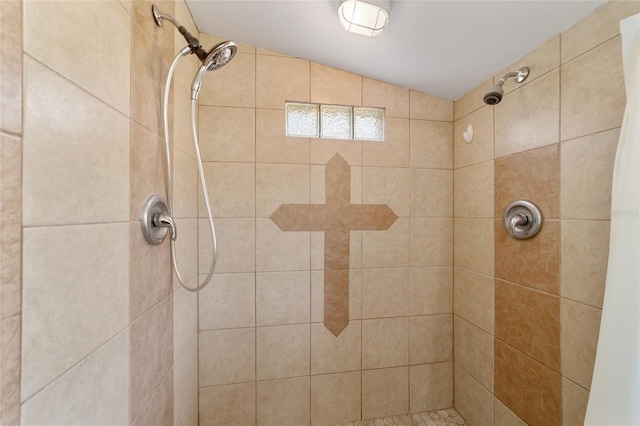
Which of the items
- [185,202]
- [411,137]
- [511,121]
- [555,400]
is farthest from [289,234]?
[555,400]

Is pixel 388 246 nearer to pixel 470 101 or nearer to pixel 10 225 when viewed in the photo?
pixel 470 101

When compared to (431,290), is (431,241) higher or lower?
higher

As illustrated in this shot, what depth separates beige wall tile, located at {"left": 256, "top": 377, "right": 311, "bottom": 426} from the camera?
4.57 feet

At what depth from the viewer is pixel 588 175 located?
0.92m

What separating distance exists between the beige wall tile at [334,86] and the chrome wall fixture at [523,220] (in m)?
1.00

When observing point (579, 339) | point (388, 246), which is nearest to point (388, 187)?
point (388, 246)

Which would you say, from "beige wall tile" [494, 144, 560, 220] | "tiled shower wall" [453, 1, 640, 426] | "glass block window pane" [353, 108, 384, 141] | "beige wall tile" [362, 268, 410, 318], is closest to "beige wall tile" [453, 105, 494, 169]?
"tiled shower wall" [453, 1, 640, 426]

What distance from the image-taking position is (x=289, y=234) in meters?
1.43

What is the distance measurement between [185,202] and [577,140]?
65.8 inches

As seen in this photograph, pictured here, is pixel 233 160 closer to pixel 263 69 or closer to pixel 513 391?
pixel 263 69

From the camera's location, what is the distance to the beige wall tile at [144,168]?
30.0 inches

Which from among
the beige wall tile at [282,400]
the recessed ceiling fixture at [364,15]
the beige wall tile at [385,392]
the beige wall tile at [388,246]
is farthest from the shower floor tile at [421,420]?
the recessed ceiling fixture at [364,15]

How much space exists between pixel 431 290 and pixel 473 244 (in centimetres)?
39

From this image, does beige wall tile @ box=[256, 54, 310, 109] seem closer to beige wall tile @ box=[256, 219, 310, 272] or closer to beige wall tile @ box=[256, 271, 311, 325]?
beige wall tile @ box=[256, 219, 310, 272]
